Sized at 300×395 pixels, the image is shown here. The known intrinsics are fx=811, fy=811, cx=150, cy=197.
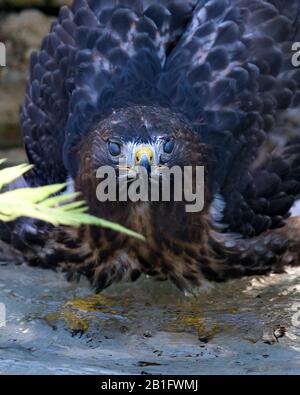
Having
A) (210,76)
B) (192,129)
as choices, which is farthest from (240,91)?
(192,129)

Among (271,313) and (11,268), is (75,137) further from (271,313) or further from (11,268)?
(271,313)

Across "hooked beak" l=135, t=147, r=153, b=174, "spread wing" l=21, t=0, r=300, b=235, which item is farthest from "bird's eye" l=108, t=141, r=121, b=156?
"spread wing" l=21, t=0, r=300, b=235

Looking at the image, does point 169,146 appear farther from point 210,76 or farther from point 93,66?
point 93,66

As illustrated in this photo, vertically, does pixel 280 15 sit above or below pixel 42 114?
above

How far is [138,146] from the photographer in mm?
3945

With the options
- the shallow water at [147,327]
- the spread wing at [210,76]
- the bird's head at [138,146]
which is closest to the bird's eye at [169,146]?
the bird's head at [138,146]

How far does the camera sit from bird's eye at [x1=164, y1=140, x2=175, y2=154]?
4.07m

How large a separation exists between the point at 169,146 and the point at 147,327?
1.07 m

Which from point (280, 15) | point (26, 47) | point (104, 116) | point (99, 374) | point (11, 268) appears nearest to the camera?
point (99, 374)

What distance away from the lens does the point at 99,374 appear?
3.93 meters

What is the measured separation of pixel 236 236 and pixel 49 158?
126 centimetres

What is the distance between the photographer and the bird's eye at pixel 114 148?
4.05 m

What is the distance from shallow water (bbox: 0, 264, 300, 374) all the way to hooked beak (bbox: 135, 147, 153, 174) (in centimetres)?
100

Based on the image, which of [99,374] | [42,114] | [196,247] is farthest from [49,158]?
[99,374]
